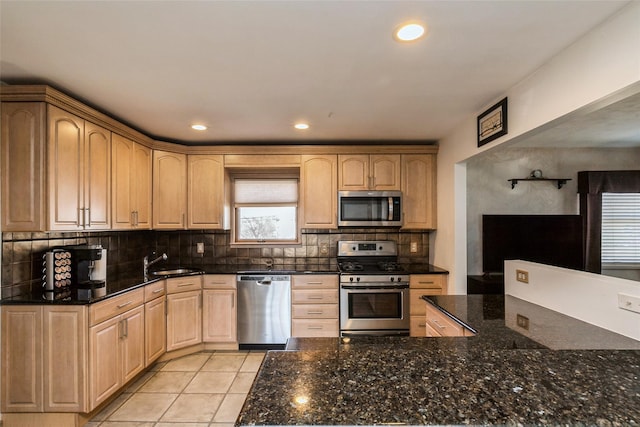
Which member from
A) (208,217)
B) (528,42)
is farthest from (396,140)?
(208,217)

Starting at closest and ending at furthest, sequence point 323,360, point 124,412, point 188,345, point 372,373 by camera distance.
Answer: point 372,373 < point 323,360 < point 124,412 < point 188,345

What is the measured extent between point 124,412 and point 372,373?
2.44 meters

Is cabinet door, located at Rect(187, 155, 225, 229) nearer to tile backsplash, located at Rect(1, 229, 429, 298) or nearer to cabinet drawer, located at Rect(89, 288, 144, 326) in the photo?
tile backsplash, located at Rect(1, 229, 429, 298)

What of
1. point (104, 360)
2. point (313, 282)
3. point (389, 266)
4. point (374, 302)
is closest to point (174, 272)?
point (104, 360)

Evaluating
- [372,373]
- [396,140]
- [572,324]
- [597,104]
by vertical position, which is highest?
[396,140]

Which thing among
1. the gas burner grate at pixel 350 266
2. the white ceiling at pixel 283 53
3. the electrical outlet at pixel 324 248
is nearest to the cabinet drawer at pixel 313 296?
the gas burner grate at pixel 350 266

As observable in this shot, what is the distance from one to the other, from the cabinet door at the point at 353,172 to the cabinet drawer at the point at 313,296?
1.25 m

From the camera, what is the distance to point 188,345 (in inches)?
134

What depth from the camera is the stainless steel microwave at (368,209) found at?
3688mm

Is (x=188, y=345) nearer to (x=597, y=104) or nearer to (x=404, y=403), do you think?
(x=404, y=403)

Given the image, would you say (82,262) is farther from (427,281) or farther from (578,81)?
(578,81)

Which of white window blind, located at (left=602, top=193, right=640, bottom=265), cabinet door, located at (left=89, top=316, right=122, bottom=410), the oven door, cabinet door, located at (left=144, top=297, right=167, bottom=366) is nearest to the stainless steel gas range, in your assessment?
the oven door

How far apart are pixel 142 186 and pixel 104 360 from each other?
68.1 inches

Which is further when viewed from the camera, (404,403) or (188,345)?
(188,345)
